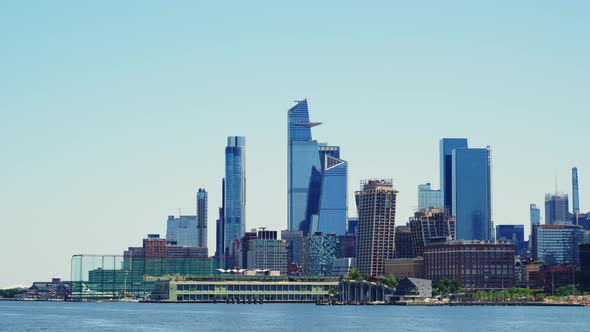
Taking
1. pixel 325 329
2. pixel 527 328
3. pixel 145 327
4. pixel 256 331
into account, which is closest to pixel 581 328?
pixel 527 328

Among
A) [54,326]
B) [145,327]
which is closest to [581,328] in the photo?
[145,327]

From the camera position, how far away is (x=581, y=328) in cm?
19738

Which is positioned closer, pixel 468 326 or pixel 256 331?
pixel 256 331

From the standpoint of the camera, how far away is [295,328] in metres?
185

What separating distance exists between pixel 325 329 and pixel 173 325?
89.9ft

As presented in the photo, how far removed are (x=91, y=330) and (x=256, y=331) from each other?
24.8m

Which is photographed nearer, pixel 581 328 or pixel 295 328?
pixel 295 328

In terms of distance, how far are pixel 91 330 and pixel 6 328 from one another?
14.7 metres

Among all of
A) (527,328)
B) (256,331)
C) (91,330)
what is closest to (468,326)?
(527,328)

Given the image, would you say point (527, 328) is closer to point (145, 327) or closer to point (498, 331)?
point (498, 331)

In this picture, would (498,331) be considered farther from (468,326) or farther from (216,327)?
(216,327)

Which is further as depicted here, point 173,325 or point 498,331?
point 173,325

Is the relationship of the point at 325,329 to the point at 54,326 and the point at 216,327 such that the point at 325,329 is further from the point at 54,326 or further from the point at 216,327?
the point at 54,326

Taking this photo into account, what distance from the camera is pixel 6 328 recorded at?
605ft
